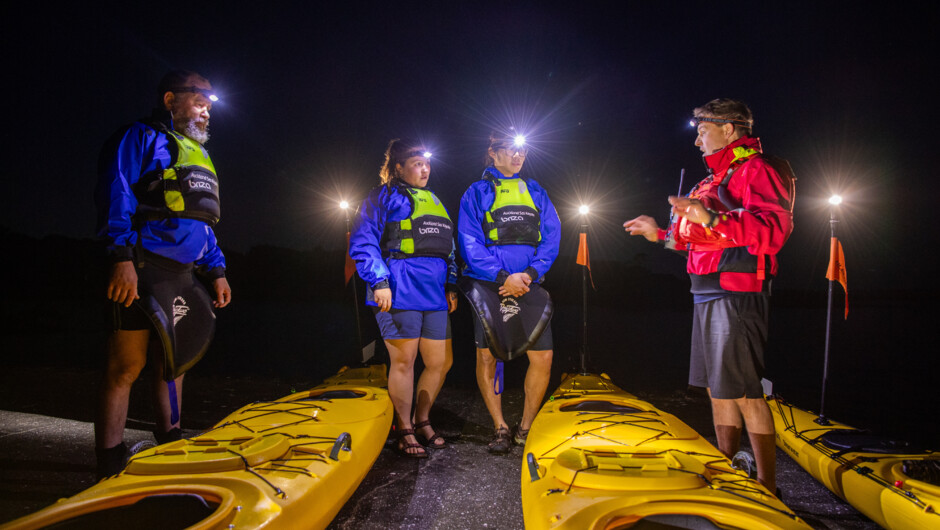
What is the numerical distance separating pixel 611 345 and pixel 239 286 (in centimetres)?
5469

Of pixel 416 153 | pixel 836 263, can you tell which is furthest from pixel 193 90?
pixel 836 263

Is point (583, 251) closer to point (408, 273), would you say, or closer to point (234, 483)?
point (408, 273)

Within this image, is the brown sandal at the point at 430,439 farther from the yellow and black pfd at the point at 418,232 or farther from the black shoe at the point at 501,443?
the yellow and black pfd at the point at 418,232

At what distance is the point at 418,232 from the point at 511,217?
2.67 ft

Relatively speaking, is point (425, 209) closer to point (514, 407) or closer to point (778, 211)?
point (778, 211)

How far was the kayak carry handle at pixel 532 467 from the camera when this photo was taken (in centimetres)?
200

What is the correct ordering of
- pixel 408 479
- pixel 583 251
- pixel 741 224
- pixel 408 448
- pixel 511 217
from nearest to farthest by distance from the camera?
pixel 741 224 < pixel 408 479 < pixel 408 448 < pixel 511 217 < pixel 583 251

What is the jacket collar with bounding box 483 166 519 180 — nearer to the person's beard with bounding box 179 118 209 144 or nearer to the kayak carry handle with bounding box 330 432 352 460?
the person's beard with bounding box 179 118 209 144

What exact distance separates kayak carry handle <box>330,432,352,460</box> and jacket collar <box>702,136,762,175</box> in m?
2.73

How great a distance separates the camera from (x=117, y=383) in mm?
2330

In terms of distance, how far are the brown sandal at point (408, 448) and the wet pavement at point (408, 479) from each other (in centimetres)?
5

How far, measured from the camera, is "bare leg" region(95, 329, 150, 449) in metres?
2.28

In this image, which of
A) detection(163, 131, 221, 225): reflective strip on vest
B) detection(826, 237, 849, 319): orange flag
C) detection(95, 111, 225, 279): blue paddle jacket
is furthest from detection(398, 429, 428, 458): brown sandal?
detection(826, 237, 849, 319): orange flag

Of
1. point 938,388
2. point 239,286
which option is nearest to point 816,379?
point 938,388
